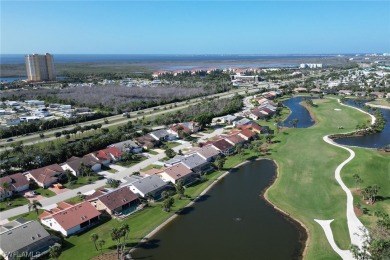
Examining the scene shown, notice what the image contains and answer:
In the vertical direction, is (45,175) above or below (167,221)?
above

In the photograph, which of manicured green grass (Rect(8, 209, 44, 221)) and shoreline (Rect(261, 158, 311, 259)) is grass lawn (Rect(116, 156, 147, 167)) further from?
shoreline (Rect(261, 158, 311, 259))

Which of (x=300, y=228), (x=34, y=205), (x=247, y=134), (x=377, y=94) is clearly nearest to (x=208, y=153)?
(x=247, y=134)

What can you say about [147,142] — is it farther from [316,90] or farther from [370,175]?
[316,90]

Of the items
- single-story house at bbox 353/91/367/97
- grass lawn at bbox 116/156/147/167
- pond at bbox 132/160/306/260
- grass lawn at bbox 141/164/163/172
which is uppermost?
single-story house at bbox 353/91/367/97

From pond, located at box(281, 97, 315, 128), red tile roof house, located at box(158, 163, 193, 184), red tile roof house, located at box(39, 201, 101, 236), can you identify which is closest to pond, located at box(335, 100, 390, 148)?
pond, located at box(281, 97, 315, 128)

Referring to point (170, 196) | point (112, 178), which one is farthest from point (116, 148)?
point (170, 196)

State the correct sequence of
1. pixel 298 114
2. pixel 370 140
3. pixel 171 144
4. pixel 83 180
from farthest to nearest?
pixel 298 114 → pixel 370 140 → pixel 171 144 → pixel 83 180

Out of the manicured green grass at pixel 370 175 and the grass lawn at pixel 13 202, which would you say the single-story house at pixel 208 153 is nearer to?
the manicured green grass at pixel 370 175

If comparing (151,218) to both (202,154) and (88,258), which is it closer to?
(88,258)
